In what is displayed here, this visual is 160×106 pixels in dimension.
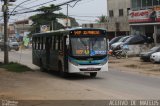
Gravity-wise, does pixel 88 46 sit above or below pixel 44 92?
above

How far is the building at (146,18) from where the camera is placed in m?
48.9

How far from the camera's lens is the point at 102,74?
28.1m

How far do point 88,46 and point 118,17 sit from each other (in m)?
40.4

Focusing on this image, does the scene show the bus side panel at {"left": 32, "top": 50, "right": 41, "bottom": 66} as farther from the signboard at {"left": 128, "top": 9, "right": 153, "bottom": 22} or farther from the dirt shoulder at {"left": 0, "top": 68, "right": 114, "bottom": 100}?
the signboard at {"left": 128, "top": 9, "right": 153, "bottom": 22}

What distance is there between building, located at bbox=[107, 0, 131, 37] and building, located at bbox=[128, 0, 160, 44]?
335 centimetres

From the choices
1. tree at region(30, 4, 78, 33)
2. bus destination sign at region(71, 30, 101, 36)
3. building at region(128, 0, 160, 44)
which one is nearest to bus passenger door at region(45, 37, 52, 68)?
bus destination sign at region(71, 30, 101, 36)

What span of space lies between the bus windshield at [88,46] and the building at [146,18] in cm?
2439

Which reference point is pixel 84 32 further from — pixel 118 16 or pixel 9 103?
pixel 118 16

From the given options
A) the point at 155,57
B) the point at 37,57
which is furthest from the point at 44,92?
the point at 155,57

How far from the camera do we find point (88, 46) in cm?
2414

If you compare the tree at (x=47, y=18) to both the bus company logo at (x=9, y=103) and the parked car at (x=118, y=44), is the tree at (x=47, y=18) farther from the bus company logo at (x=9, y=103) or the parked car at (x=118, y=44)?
the bus company logo at (x=9, y=103)

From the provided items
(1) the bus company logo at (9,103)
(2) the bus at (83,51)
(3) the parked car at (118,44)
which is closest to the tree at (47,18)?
(3) the parked car at (118,44)

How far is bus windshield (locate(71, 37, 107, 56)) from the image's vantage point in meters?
24.1

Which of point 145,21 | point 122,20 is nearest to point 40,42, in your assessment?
point 145,21
